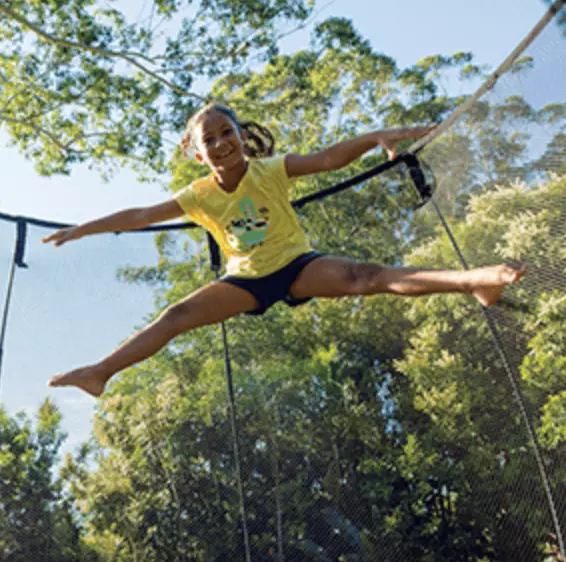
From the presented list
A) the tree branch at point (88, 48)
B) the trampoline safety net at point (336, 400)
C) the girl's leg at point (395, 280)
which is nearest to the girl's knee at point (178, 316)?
the girl's leg at point (395, 280)

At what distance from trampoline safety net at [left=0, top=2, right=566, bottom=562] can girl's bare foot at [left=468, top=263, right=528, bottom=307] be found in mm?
659

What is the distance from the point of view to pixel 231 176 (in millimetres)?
1633

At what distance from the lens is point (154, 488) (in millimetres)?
4109

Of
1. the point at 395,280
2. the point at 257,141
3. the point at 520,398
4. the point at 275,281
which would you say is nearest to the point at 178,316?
the point at 275,281

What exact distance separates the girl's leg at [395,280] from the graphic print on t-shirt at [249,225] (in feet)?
0.52

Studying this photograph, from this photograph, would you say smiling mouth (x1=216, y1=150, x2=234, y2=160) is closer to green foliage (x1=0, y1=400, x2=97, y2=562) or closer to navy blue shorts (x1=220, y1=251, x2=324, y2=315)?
navy blue shorts (x1=220, y1=251, x2=324, y2=315)

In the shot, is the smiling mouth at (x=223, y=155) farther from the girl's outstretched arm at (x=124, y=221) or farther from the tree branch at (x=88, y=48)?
the tree branch at (x=88, y=48)

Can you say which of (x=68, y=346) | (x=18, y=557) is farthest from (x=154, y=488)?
(x=68, y=346)

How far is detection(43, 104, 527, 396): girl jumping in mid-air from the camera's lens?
56.9 inches

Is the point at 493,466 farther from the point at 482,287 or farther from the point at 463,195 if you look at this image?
the point at 482,287

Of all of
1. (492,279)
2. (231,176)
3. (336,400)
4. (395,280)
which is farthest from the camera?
(336,400)

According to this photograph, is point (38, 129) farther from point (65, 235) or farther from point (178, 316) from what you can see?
point (178, 316)

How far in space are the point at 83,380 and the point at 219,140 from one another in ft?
2.14

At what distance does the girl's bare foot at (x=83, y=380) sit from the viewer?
1408 mm
